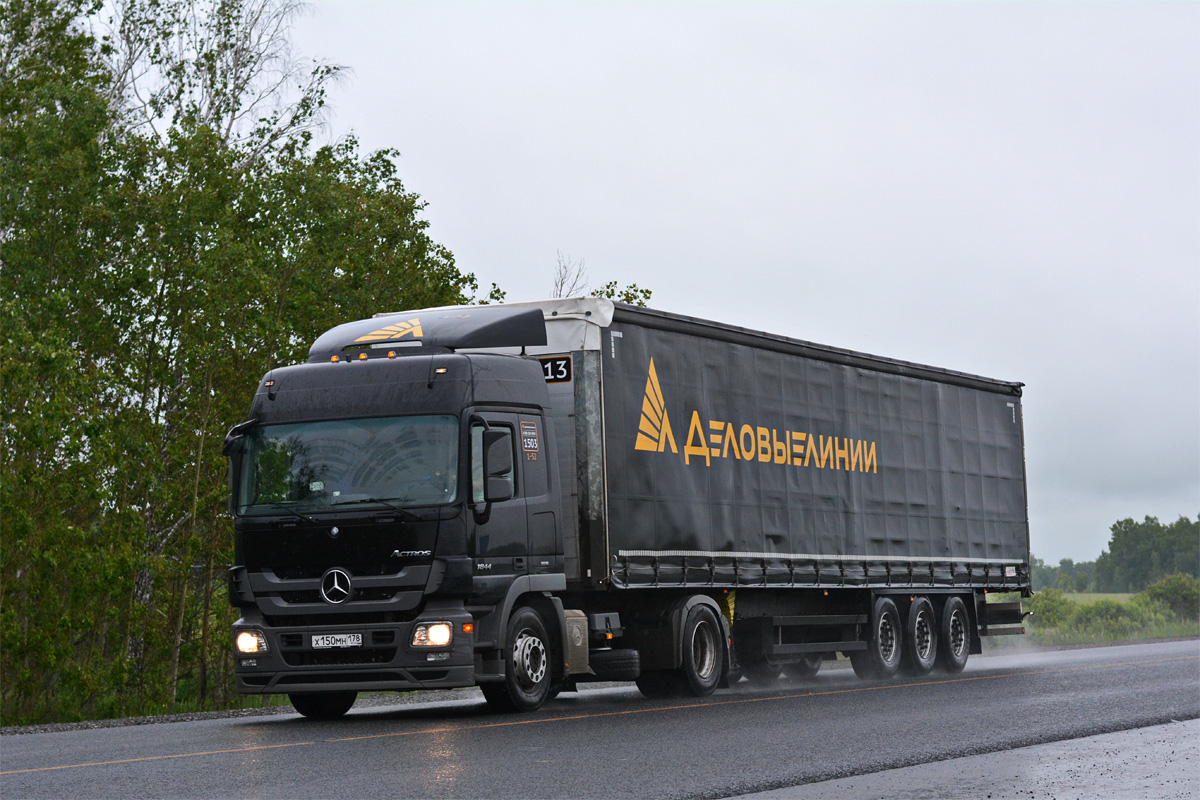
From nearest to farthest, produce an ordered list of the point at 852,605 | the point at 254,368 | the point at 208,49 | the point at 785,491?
the point at 785,491, the point at 852,605, the point at 254,368, the point at 208,49

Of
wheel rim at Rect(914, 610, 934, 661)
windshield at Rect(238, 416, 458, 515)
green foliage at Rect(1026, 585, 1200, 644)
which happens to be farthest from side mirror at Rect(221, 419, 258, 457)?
green foliage at Rect(1026, 585, 1200, 644)

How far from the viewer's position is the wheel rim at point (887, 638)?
20141 mm

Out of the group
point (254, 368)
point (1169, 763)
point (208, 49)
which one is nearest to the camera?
point (1169, 763)

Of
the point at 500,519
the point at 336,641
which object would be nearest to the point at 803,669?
the point at 500,519

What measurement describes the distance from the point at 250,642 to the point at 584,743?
3826mm

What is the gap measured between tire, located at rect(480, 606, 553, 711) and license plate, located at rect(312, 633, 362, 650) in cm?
120

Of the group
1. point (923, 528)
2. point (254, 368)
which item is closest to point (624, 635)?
point (923, 528)

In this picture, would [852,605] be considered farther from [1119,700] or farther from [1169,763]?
[1169,763]

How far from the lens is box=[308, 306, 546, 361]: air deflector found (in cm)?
1448

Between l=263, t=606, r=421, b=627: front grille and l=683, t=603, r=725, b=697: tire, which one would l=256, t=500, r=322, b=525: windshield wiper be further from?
l=683, t=603, r=725, b=697: tire

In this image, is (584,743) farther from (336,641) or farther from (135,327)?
(135,327)

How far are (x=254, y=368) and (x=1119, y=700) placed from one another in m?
14.7

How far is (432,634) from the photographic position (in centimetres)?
1317

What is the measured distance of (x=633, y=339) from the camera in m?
15.6
